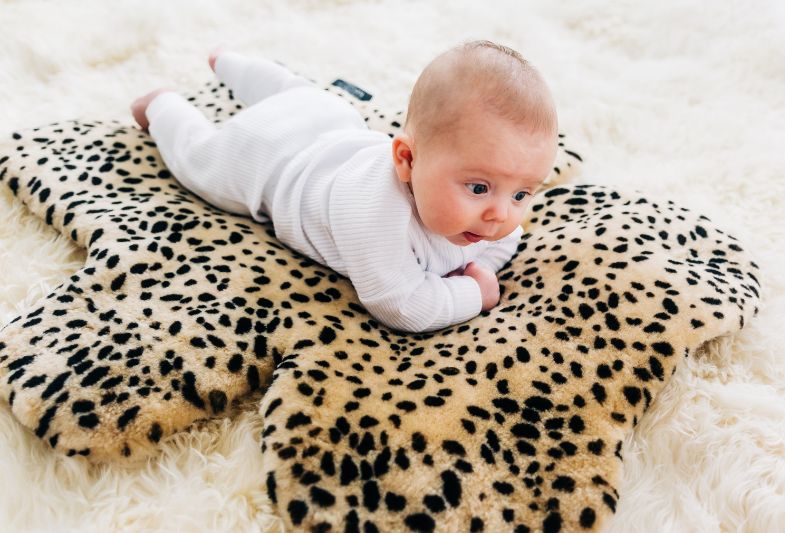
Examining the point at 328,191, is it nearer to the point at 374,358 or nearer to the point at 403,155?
the point at 403,155

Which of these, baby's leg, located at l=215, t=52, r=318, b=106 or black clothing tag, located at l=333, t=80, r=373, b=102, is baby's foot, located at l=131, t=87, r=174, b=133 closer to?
baby's leg, located at l=215, t=52, r=318, b=106

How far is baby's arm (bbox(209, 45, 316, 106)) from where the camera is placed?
1285 millimetres

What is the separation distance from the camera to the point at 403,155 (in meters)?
0.81

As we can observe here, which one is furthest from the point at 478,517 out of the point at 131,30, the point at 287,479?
the point at 131,30

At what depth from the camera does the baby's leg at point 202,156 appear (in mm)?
1058

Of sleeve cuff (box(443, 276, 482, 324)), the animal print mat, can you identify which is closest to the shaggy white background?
the animal print mat

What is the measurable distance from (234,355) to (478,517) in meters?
0.43

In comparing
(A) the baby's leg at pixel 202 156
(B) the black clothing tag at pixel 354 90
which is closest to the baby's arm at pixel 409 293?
(A) the baby's leg at pixel 202 156

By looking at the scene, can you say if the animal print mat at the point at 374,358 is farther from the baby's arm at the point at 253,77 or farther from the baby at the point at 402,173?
the baby's arm at the point at 253,77

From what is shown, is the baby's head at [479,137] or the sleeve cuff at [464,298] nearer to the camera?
the baby's head at [479,137]

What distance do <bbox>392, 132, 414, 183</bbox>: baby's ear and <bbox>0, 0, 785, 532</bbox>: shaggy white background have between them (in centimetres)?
47

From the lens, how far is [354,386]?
729 mm

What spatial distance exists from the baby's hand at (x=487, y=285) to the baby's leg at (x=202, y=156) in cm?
52

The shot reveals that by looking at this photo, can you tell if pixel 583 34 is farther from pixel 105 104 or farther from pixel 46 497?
pixel 46 497
